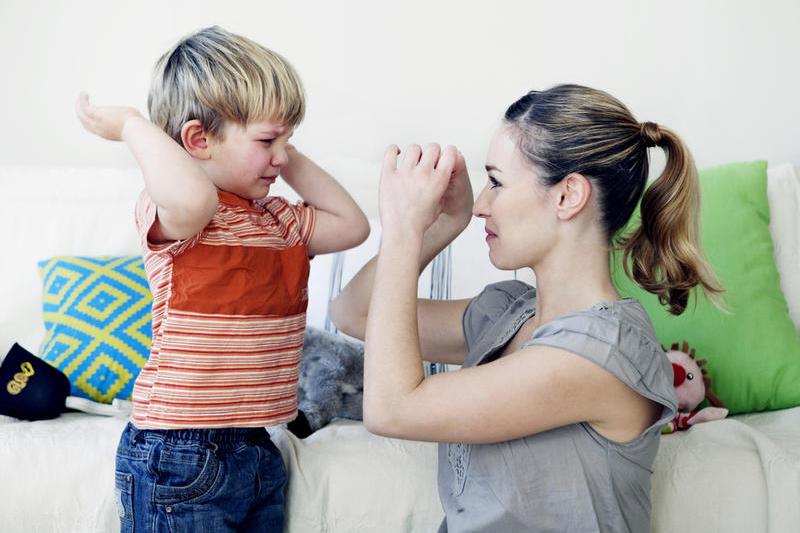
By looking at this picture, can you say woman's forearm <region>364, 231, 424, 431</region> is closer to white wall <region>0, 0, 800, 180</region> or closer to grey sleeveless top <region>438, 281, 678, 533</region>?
grey sleeveless top <region>438, 281, 678, 533</region>

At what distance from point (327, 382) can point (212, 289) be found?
1.91ft

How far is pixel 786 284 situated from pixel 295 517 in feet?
4.48

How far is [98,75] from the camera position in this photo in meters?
2.57

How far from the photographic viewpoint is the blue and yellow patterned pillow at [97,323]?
197cm

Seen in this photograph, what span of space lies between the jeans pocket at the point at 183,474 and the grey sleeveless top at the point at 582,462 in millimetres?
368

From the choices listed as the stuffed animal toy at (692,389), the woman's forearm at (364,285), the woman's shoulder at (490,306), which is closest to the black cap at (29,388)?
the woman's forearm at (364,285)

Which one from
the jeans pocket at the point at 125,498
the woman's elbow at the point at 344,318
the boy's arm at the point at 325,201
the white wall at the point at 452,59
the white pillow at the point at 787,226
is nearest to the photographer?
the jeans pocket at the point at 125,498

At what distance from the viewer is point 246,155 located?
4.40 ft

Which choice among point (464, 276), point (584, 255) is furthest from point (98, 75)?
point (584, 255)

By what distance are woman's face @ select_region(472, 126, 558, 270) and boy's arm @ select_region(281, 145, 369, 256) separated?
9.5 inches

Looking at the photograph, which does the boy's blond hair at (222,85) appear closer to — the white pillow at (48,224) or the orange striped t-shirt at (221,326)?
the orange striped t-shirt at (221,326)

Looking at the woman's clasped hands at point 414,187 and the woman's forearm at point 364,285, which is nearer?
the woman's clasped hands at point 414,187

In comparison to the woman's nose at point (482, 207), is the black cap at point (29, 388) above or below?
below

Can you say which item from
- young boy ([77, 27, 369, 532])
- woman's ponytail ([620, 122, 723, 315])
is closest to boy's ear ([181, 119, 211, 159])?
young boy ([77, 27, 369, 532])
